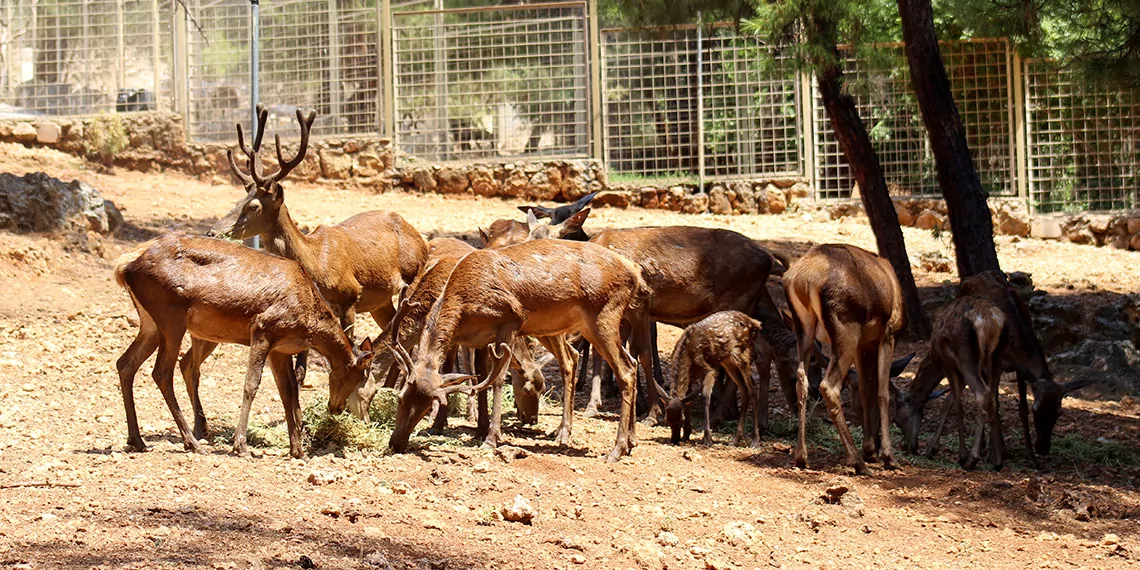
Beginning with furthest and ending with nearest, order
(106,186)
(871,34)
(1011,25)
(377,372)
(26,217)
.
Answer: (106,186) < (26,217) < (871,34) < (1011,25) < (377,372)

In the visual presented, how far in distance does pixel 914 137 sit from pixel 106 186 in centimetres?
1335

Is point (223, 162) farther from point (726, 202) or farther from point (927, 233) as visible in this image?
point (927, 233)

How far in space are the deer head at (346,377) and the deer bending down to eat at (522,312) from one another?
0.36 m

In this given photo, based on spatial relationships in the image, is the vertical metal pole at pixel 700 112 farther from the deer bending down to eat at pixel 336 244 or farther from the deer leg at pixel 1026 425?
the deer leg at pixel 1026 425

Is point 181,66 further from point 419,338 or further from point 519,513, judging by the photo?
point 519,513

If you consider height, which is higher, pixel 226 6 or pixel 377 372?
pixel 226 6

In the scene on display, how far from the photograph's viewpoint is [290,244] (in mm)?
11062

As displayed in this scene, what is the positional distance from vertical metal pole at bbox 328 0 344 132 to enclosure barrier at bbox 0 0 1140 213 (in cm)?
3

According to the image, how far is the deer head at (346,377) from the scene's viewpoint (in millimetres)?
9641

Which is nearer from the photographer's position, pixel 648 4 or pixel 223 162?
pixel 648 4

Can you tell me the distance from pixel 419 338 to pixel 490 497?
72.2 inches

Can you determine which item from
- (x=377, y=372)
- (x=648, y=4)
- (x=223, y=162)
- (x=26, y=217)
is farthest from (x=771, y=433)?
(x=223, y=162)

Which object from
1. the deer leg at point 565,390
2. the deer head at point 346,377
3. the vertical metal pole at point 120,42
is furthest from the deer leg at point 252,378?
the vertical metal pole at point 120,42

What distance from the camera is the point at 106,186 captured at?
20875 mm
